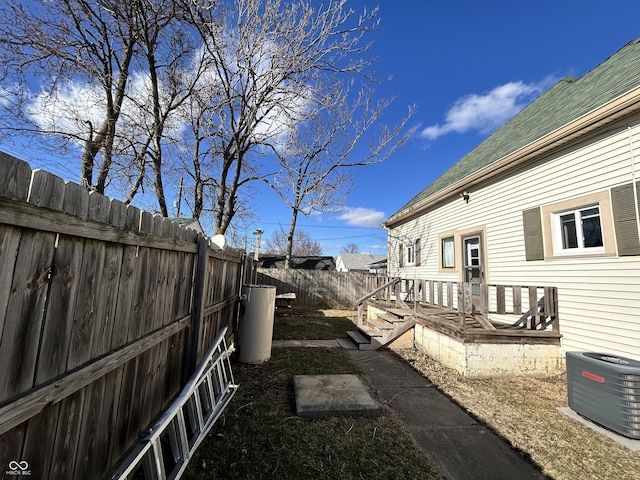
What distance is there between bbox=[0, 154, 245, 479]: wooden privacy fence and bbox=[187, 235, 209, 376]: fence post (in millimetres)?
576

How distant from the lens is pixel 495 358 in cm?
462

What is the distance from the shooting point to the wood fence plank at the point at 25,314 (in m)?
1.01

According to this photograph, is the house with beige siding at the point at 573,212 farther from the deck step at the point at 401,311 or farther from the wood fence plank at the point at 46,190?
the wood fence plank at the point at 46,190

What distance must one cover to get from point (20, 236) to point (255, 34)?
858cm

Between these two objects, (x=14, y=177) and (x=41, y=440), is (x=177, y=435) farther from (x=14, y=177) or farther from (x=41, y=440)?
(x=14, y=177)

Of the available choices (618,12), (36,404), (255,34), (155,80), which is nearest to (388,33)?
(255,34)

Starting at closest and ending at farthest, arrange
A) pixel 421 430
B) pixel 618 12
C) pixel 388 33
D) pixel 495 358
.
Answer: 1. pixel 421 430
2. pixel 495 358
3. pixel 618 12
4. pixel 388 33

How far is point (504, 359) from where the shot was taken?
465 cm

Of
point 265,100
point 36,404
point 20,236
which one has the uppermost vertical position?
point 265,100

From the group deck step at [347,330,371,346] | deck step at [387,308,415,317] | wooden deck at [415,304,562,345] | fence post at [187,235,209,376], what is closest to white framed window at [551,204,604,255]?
wooden deck at [415,304,562,345]

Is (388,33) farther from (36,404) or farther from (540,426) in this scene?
(36,404)

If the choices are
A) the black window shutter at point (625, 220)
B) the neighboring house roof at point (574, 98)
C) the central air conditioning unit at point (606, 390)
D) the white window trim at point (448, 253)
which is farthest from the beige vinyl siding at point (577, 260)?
the white window trim at point (448, 253)

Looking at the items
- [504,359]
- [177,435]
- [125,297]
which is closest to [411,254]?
[504,359]

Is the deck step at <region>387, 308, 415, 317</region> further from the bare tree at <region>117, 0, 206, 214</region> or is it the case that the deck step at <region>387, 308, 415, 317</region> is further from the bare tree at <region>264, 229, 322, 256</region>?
the bare tree at <region>264, 229, 322, 256</region>
